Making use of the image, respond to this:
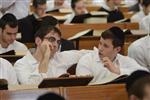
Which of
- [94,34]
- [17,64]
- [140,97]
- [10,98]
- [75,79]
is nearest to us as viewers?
[140,97]

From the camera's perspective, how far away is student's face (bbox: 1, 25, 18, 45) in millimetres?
4683

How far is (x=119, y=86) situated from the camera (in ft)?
10.1

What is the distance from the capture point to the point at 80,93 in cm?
301

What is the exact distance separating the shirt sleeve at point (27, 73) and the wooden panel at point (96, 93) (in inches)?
31.3

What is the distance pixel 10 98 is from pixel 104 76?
47.4 inches

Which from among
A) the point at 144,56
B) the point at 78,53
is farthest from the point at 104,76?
the point at 144,56

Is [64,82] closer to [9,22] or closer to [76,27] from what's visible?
[9,22]

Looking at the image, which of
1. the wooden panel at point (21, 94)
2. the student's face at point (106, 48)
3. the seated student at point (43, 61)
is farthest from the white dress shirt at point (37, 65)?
the wooden panel at point (21, 94)

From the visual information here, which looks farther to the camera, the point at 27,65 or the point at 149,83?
the point at 27,65

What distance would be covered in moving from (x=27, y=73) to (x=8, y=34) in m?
1.00

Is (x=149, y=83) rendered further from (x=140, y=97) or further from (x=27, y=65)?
(x=27, y=65)

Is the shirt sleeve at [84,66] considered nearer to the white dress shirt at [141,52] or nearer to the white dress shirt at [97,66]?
the white dress shirt at [97,66]

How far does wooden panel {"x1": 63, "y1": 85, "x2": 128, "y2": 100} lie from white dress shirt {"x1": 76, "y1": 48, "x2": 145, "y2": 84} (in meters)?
0.76

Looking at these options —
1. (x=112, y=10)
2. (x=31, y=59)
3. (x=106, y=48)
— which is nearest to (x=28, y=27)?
(x=31, y=59)
